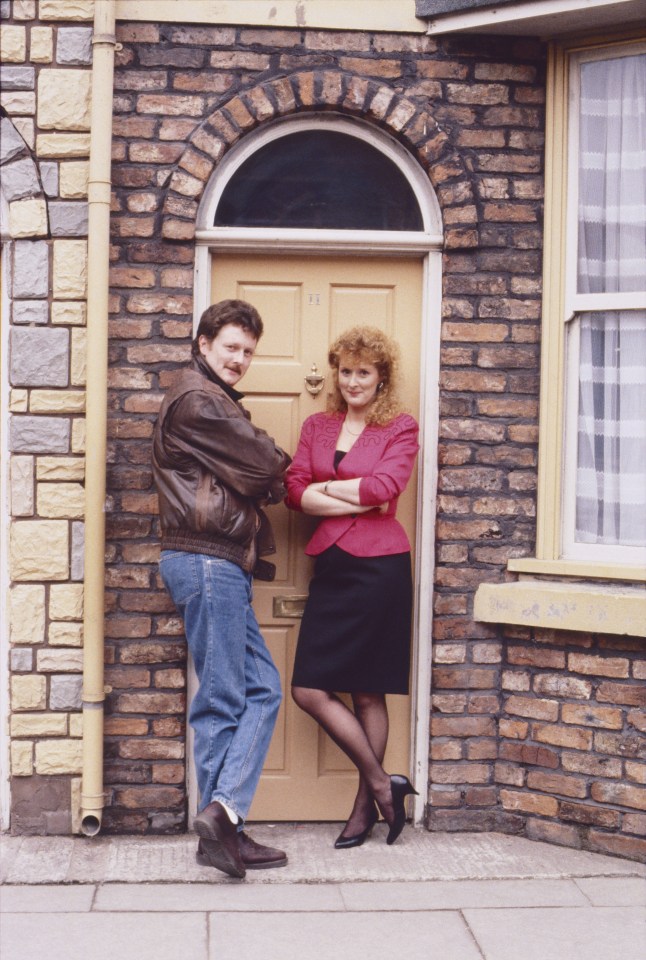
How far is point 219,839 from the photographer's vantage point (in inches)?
159

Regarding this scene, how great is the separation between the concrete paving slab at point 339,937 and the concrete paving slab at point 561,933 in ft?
0.26

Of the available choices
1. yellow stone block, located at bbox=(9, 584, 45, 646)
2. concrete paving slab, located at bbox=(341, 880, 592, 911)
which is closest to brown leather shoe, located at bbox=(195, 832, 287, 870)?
concrete paving slab, located at bbox=(341, 880, 592, 911)

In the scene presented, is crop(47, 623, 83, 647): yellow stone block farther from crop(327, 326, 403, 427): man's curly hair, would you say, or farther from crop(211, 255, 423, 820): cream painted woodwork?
crop(327, 326, 403, 427): man's curly hair

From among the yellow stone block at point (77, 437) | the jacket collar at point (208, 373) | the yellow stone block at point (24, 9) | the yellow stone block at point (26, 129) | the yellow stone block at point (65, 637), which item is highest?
the yellow stone block at point (24, 9)

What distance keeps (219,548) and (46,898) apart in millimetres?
1371

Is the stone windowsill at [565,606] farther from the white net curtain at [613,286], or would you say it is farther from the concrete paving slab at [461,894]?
the concrete paving slab at [461,894]

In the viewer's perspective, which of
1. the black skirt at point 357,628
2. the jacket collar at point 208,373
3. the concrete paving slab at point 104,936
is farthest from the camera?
the black skirt at point 357,628

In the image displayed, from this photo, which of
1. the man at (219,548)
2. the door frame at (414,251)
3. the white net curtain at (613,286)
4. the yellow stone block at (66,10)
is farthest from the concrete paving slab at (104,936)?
the yellow stone block at (66,10)

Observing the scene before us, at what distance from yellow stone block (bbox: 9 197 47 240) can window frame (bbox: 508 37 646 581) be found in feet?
6.71

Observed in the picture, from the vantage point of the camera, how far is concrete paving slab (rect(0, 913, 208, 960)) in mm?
3547

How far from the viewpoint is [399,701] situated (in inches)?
191

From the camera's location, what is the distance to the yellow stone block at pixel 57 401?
179 inches

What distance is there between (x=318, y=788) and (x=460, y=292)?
2.18 metres

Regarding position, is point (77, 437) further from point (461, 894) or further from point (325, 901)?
point (461, 894)
